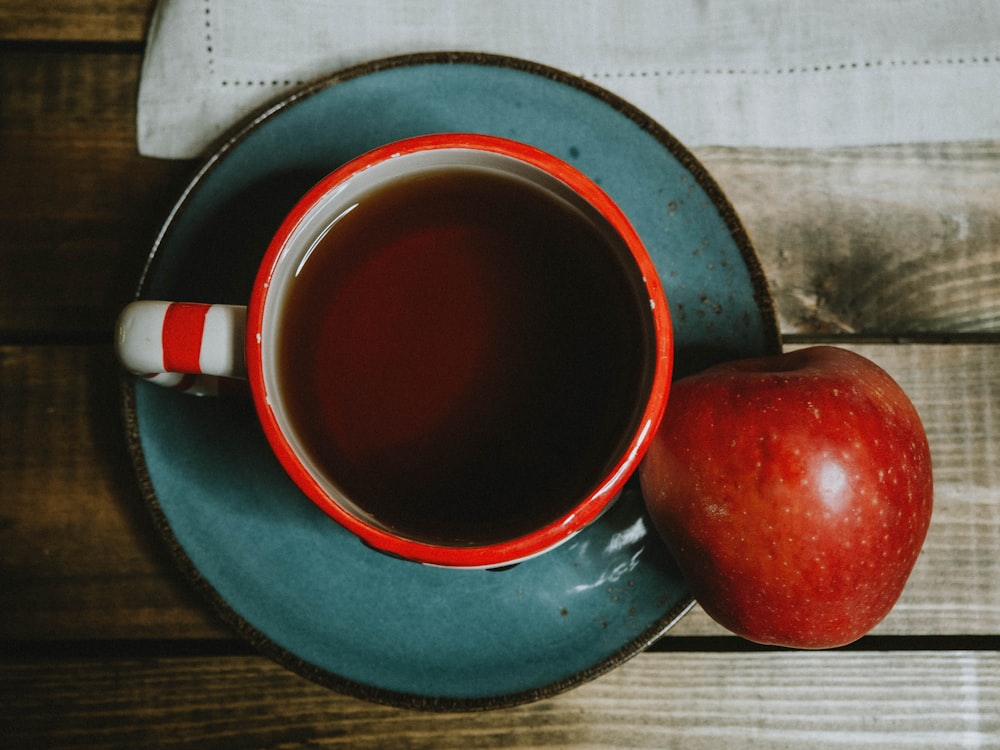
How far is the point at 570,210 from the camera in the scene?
45cm

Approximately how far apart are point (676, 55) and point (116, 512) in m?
0.60

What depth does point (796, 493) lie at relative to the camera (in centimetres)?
43

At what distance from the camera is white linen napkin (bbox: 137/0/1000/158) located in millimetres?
597

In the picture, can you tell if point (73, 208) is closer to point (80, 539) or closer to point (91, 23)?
point (91, 23)

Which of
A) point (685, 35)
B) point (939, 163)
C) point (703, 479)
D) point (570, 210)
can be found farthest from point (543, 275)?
point (939, 163)

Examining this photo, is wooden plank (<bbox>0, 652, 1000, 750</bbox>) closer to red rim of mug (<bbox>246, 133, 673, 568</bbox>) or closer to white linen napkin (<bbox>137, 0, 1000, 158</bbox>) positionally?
red rim of mug (<bbox>246, 133, 673, 568</bbox>)

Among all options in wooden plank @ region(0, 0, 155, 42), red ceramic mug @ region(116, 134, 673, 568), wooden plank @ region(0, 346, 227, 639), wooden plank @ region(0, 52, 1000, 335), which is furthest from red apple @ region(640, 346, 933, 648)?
wooden plank @ region(0, 0, 155, 42)

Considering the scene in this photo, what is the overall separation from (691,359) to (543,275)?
0.13 m

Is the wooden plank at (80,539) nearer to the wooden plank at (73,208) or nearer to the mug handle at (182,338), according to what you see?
the wooden plank at (73,208)

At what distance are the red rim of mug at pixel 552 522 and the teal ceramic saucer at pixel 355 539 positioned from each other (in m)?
0.12

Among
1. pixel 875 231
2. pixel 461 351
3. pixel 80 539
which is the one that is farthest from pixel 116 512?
pixel 875 231

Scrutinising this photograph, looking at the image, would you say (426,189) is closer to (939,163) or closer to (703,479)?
(703,479)

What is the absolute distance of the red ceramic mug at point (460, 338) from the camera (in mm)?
425

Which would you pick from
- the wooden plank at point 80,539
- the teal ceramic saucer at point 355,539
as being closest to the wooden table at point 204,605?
the wooden plank at point 80,539
